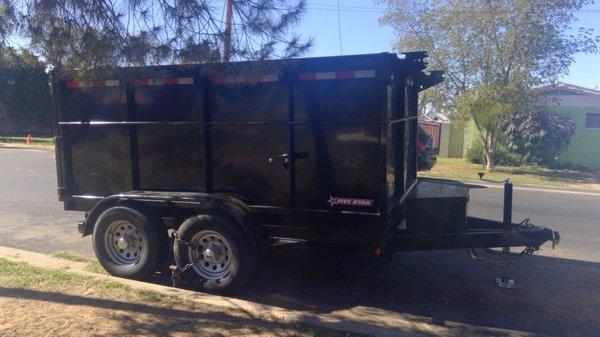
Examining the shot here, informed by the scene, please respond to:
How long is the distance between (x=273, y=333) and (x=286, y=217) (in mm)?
1290

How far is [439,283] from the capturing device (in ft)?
19.1

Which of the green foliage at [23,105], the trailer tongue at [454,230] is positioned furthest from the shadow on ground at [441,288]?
the green foliage at [23,105]

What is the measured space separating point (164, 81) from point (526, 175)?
15.4 m

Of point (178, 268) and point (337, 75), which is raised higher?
point (337, 75)

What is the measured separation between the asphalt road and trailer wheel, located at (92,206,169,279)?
315 millimetres

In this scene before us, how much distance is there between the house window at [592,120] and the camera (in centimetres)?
2137

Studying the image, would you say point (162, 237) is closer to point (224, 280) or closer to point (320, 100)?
point (224, 280)

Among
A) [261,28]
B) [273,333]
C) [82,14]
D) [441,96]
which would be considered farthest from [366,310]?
[441,96]

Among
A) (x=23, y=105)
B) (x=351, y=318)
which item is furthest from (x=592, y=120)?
(x=23, y=105)

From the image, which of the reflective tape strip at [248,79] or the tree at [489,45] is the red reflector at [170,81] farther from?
the tree at [489,45]

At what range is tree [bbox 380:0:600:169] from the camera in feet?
54.8

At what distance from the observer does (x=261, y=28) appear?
4.64 m

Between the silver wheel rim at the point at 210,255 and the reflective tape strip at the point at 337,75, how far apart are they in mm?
1799

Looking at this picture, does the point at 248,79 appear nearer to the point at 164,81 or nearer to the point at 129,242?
the point at 164,81
